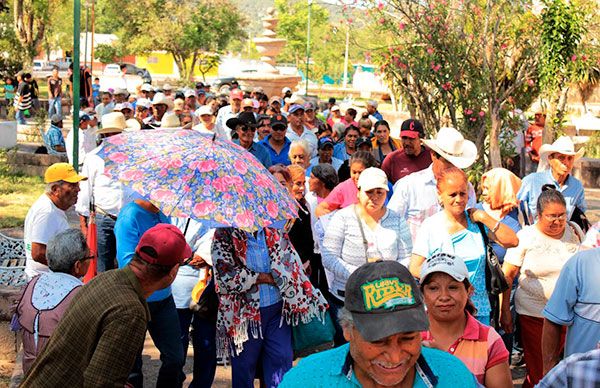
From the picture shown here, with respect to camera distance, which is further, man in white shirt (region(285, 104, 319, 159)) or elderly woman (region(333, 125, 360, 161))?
man in white shirt (region(285, 104, 319, 159))

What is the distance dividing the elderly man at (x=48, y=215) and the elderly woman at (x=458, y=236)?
8.31 feet

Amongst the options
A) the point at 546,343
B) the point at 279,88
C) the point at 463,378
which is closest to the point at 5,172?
the point at 546,343

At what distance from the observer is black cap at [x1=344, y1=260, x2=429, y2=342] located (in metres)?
3.03

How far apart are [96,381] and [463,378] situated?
1.62 m

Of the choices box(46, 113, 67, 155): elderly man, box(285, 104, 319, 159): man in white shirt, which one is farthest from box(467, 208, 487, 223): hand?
box(46, 113, 67, 155): elderly man

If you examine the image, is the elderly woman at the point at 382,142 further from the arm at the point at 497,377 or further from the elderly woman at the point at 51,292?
the arm at the point at 497,377

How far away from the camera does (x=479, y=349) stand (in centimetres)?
429

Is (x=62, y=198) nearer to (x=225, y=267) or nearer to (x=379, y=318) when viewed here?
(x=225, y=267)

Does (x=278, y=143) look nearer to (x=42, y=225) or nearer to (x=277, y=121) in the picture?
(x=277, y=121)

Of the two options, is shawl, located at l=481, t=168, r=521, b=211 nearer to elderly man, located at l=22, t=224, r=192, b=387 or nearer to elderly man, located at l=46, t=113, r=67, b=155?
elderly man, located at l=22, t=224, r=192, b=387

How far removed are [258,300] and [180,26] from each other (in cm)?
5036

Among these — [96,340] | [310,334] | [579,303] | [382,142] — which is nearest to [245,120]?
[382,142]

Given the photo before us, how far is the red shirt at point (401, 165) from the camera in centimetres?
955

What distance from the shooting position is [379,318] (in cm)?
305
